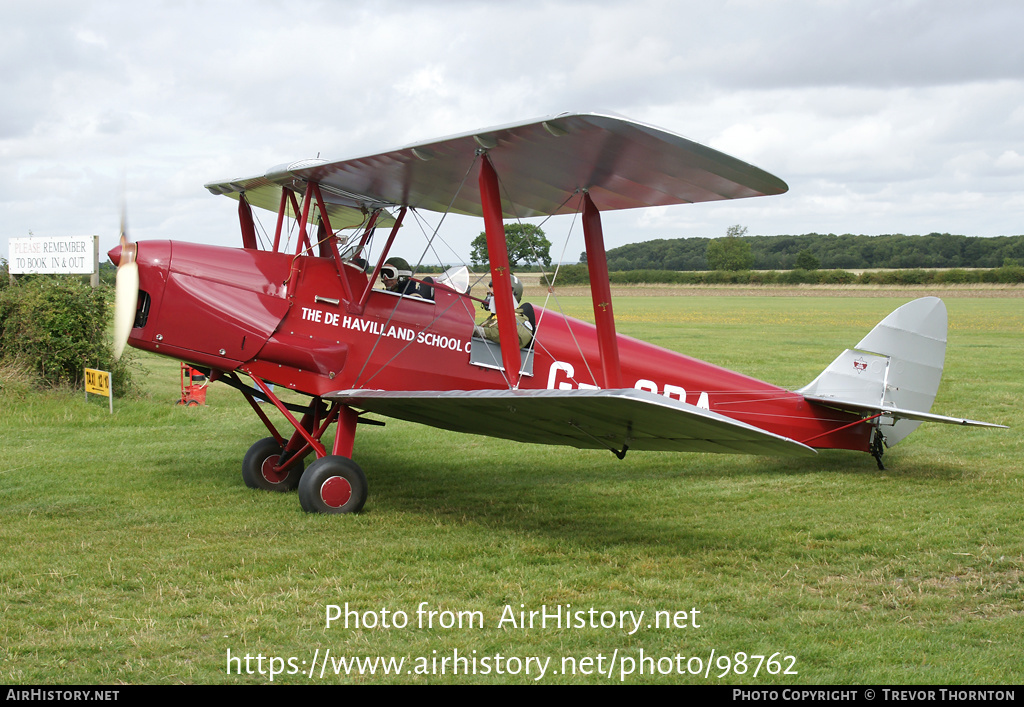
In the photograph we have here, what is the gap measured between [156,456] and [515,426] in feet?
15.2

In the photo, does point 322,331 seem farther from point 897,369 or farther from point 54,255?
point 54,255

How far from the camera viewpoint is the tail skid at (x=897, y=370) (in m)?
8.30

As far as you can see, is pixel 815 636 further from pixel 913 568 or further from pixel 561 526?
pixel 561 526

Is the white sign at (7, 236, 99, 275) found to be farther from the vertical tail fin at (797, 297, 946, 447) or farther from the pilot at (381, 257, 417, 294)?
the vertical tail fin at (797, 297, 946, 447)

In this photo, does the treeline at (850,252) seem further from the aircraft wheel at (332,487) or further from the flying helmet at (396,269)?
the aircraft wheel at (332,487)

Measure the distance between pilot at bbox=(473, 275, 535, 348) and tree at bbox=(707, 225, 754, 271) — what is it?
317 ft

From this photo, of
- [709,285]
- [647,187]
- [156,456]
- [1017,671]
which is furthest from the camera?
[709,285]

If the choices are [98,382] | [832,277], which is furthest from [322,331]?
[832,277]

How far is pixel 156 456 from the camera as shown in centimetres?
870

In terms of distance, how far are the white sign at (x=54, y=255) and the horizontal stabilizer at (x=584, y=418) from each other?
7231 mm

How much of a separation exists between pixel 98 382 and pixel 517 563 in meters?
7.99

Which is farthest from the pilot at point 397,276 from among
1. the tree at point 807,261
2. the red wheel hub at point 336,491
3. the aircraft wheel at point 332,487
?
the tree at point 807,261

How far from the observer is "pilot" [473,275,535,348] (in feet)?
24.2
